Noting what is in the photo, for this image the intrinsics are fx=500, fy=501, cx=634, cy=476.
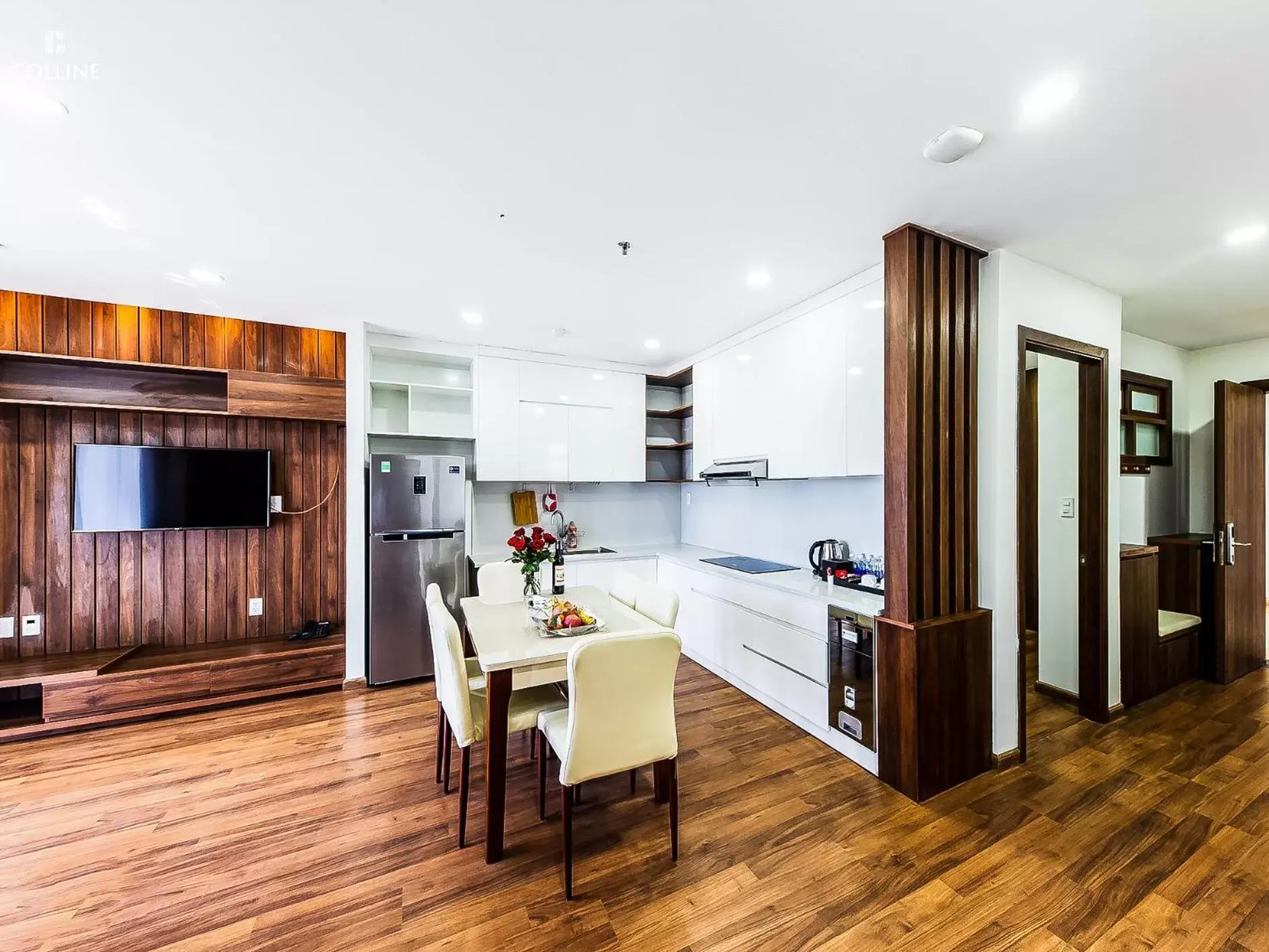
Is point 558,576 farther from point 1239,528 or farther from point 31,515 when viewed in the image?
point 1239,528

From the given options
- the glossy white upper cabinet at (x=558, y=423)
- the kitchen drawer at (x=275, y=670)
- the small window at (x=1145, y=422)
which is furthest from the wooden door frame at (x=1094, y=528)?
the kitchen drawer at (x=275, y=670)

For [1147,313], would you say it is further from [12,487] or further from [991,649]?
[12,487]

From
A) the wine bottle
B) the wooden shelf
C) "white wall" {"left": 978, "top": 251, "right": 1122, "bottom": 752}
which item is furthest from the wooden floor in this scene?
the wooden shelf

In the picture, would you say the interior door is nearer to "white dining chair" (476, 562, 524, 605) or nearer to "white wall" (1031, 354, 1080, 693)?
"white wall" (1031, 354, 1080, 693)

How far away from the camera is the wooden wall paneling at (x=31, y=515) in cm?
305

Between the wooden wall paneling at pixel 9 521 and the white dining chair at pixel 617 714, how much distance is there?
363 centimetres

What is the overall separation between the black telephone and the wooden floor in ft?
2.63

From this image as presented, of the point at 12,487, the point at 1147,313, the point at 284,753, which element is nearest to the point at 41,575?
the point at 12,487

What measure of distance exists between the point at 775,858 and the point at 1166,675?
3404 millimetres

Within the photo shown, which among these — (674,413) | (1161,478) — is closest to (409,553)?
(674,413)

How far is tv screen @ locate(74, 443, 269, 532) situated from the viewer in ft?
10.2

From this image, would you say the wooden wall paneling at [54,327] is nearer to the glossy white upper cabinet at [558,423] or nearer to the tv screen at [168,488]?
the tv screen at [168,488]

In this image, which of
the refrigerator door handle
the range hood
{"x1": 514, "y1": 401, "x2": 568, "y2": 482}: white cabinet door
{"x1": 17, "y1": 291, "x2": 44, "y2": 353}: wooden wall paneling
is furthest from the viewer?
{"x1": 514, "y1": 401, "x2": 568, "y2": 482}: white cabinet door

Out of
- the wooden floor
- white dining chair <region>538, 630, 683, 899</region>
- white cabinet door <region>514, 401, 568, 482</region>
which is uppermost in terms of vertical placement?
white cabinet door <region>514, 401, 568, 482</region>
